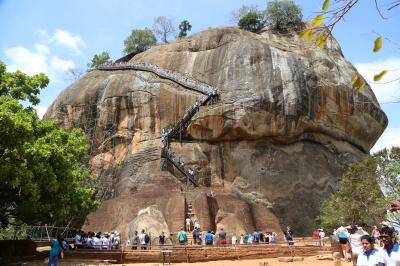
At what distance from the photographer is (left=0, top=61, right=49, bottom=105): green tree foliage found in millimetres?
18859

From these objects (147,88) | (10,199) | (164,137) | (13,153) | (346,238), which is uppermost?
(147,88)

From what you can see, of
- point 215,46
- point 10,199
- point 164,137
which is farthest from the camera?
point 215,46

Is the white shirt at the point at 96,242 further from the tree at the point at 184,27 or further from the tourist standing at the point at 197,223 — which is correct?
the tree at the point at 184,27

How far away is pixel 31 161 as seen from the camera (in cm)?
1684

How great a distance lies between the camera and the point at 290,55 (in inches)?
1633

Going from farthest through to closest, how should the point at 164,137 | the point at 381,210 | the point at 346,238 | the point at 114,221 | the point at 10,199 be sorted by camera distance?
1. the point at 164,137
2. the point at 114,221
3. the point at 381,210
4. the point at 10,199
5. the point at 346,238

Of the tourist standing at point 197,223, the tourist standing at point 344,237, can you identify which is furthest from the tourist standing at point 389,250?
the tourist standing at point 197,223

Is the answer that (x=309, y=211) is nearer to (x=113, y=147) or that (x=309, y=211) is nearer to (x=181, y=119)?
(x=181, y=119)

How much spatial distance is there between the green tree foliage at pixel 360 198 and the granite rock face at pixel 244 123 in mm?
8530

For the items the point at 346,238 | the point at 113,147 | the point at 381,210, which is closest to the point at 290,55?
the point at 113,147

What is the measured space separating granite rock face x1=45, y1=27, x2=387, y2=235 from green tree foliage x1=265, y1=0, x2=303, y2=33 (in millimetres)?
4019

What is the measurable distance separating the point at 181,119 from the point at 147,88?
14.6 ft

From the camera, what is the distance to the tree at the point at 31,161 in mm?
15508

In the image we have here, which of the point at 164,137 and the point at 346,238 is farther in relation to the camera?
the point at 164,137
